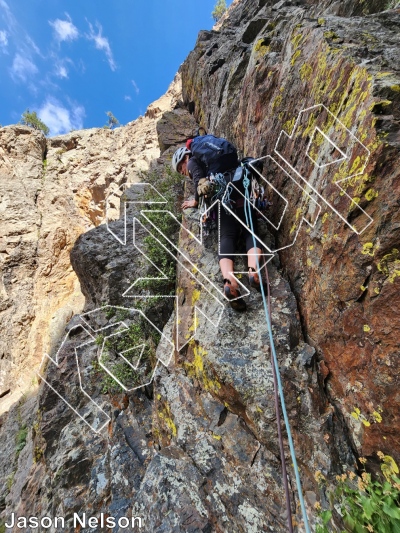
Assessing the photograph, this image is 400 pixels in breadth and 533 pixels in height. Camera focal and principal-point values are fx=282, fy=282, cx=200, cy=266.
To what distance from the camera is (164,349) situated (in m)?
4.85

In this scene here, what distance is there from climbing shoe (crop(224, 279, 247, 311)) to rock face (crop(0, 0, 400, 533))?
125mm

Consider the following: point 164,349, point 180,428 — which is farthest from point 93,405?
point 180,428

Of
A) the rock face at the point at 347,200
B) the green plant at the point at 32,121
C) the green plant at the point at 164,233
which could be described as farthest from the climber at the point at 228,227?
the green plant at the point at 32,121

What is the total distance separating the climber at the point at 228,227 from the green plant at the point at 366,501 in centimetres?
196

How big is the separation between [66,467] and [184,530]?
9.02 ft

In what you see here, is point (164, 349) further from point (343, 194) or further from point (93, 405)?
point (343, 194)

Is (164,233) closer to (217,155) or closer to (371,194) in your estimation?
(217,155)

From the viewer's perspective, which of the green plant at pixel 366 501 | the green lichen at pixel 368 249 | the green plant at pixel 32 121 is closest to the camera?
the green plant at pixel 366 501

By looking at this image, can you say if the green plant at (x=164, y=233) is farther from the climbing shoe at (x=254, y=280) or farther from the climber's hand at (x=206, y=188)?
the climbing shoe at (x=254, y=280)

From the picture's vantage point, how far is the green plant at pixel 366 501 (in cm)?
194

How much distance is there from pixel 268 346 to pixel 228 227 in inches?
74.4

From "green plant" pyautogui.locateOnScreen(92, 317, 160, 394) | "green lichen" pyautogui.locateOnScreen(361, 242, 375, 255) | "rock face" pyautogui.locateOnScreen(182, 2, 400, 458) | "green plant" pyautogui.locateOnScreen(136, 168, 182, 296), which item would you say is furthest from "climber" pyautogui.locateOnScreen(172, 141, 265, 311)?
"green plant" pyautogui.locateOnScreen(92, 317, 160, 394)

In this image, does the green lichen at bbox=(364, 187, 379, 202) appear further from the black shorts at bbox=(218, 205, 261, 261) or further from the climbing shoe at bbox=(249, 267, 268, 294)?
the black shorts at bbox=(218, 205, 261, 261)

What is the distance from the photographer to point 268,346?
3.29 m
